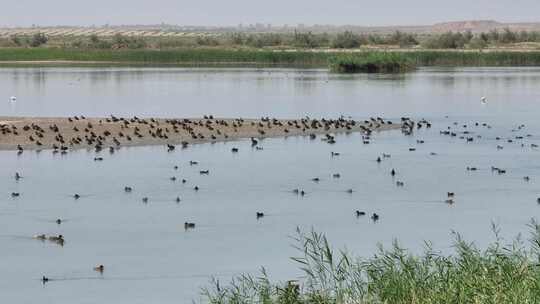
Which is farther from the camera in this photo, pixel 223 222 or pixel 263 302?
pixel 223 222

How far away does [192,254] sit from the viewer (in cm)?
1944

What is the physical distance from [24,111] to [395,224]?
1009 inches

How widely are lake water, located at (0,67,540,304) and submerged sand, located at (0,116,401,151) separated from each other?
4.47 feet

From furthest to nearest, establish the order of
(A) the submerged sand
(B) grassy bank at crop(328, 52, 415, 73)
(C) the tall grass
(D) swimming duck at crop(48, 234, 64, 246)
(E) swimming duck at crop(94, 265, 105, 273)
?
(B) grassy bank at crop(328, 52, 415, 73) → (A) the submerged sand → (D) swimming duck at crop(48, 234, 64, 246) → (E) swimming duck at crop(94, 265, 105, 273) → (C) the tall grass

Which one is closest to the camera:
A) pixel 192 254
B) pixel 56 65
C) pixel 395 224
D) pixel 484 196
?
pixel 192 254

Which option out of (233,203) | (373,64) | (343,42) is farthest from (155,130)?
(343,42)

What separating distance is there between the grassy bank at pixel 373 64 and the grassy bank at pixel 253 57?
9531 millimetres

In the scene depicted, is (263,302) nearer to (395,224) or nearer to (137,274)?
(137,274)

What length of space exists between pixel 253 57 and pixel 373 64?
2089 cm

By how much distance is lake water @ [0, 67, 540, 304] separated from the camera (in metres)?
18.3

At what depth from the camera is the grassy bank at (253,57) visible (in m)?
91.6

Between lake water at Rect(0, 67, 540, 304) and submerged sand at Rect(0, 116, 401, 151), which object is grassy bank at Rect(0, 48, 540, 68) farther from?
submerged sand at Rect(0, 116, 401, 151)

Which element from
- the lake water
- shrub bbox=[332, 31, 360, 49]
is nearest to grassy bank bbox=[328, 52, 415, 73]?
the lake water

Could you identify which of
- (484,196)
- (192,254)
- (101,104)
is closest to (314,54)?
(101,104)
